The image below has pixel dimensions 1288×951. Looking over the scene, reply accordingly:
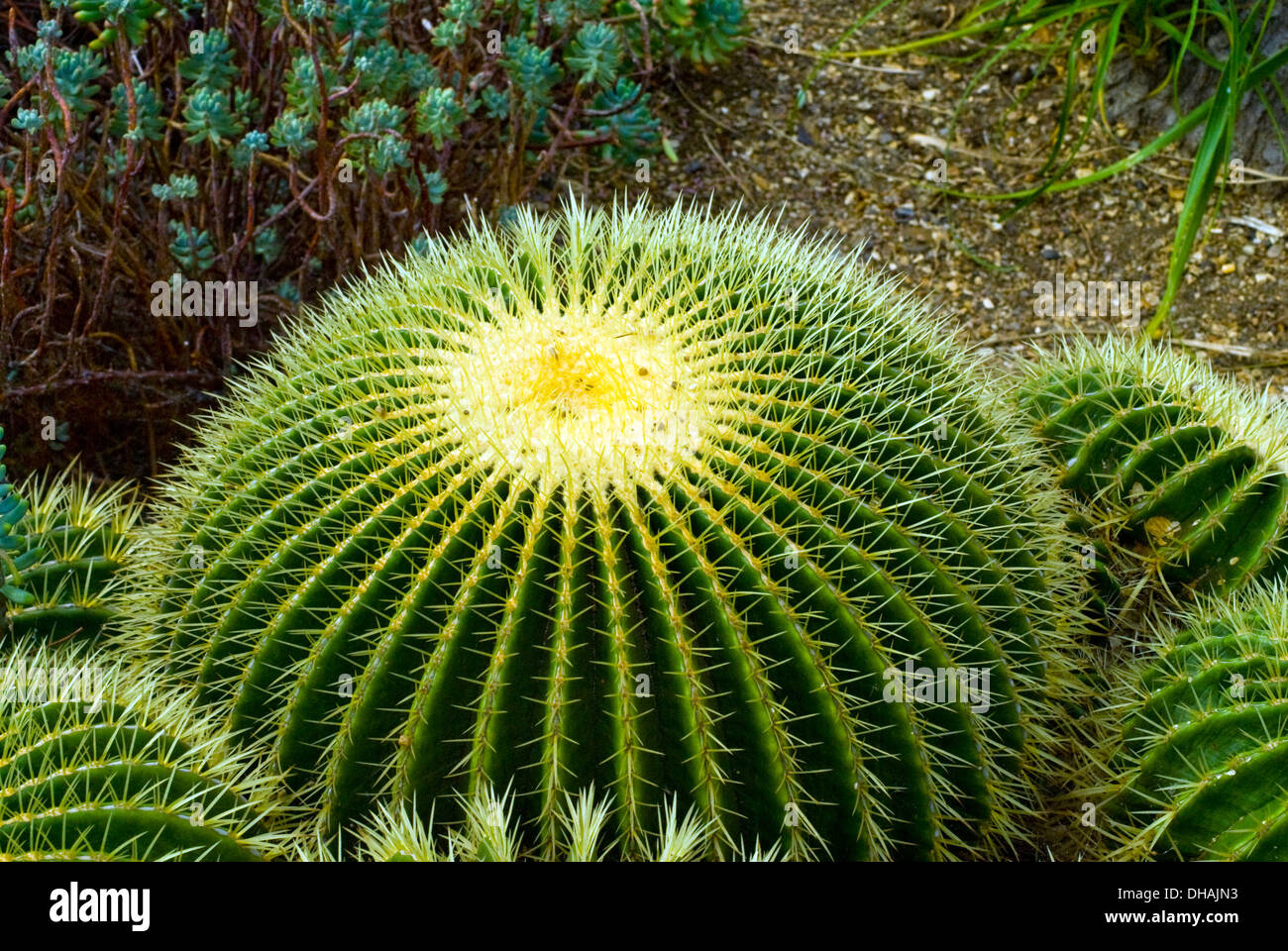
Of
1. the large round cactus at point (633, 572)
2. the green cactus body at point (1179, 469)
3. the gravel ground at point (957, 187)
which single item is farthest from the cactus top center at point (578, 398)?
the gravel ground at point (957, 187)

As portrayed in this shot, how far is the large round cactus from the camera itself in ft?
7.45

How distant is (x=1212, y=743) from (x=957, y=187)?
11.1ft

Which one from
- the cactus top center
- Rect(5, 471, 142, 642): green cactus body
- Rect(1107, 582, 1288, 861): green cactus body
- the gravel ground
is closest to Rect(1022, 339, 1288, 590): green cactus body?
Rect(1107, 582, 1288, 861): green cactus body

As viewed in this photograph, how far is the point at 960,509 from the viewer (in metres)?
2.67

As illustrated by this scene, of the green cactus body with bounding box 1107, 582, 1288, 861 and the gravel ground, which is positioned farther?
the gravel ground

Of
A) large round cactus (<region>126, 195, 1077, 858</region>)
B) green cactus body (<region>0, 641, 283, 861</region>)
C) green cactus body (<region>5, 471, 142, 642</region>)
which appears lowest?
green cactus body (<region>5, 471, 142, 642</region>)

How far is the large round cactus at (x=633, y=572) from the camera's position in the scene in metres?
2.27

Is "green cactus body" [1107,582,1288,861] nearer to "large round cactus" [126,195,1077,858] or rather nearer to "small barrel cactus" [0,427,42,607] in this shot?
"large round cactus" [126,195,1077,858]

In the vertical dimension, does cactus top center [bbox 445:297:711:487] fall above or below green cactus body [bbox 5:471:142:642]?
above

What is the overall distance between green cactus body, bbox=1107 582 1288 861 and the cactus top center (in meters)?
1.12

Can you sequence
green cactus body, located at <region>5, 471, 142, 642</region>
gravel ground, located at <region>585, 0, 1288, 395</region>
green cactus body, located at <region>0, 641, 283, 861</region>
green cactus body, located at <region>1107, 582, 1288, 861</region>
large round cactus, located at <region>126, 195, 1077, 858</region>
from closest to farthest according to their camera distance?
green cactus body, located at <region>0, 641, 283, 861</region>, large round cactus, located at <region>126, 195, 1077, 858</region>, green cactus body, located at <region>1107, 582, 1288, 861</region>, green cactus body, located at <region>5, 471, 142, 642</region>, gravel ground, located at <region>585, 0, 1288, 395</region>

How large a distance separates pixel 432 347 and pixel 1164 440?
1711 mm

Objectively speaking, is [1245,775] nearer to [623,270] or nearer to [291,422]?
[623,270]
